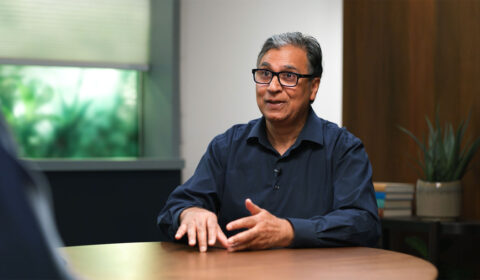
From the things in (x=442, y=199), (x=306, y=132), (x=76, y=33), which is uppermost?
(x=76, y=33)

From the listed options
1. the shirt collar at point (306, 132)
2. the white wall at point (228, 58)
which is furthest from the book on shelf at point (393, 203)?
the shirt collar at point (306, 132)

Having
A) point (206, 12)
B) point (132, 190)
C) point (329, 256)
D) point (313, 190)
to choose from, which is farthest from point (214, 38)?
point (329, 256)

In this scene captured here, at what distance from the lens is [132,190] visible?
4.12 metres

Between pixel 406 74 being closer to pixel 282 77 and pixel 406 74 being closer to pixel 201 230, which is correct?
pixel 282 77

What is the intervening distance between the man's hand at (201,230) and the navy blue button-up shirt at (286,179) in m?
0.12

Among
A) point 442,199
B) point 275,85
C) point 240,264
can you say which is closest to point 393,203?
point 442,199

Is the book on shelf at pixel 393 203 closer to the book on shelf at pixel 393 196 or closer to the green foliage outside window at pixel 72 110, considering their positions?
the book on shelf at pixel 393 196

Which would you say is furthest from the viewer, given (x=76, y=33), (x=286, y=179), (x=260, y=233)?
(x=76, y=33)

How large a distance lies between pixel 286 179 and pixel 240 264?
667mm

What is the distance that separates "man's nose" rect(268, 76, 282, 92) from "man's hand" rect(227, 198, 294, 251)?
0.52m

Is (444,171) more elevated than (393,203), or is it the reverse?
(444,171)

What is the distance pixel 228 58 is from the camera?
4402 mm

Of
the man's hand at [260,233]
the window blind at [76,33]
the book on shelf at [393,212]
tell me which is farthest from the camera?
the window blind at [76,33]

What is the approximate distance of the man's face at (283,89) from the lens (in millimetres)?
2074
